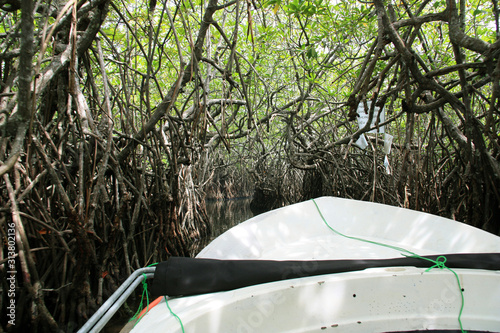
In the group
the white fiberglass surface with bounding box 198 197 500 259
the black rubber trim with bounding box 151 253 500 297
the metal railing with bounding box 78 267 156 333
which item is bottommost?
the white fiberglass surface with bounding box 198 197 500 259

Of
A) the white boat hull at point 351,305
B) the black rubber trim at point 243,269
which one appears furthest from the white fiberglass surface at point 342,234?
the black rubber trim at point 243,269

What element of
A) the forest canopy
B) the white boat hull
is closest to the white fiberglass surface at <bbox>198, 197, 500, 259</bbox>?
the white boat hull

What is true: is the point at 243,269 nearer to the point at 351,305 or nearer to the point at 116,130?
the point at 351,305

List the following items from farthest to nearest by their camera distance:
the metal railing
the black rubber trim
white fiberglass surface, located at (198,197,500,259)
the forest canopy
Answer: white fiberglass surface, located at (198,197,500,259) < the forest canopy < the black rubber trim < the metal railing

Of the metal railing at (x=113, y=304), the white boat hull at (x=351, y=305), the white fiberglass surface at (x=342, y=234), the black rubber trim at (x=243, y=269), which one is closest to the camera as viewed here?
the metal railing at (x=113, y=304)

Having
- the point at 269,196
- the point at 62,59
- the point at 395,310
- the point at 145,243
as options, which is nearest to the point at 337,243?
the point at 395,310

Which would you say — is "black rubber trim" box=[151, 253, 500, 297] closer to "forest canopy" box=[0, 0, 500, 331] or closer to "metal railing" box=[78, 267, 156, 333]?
"metal railing" box=[78, 267, 156, 333]

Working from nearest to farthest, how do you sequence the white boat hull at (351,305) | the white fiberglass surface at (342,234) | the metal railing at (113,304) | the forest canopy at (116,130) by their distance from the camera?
the metal railing at (113,304) < the white boat hull at (351,305) < the forest canopy at (116,130) < the white fiberglass surface at (342,234)

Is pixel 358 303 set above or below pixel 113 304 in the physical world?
below

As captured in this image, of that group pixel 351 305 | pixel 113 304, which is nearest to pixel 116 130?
pixel 113 304

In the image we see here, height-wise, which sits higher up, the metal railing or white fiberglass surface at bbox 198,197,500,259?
the metal railing

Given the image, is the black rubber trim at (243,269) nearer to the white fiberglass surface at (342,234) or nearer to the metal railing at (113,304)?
the metal railing at (113,304)

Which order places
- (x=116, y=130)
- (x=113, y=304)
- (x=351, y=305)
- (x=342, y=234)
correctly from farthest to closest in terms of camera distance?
(x=116, y=130) → (x=342, y=234) → (x=351, y=305) → (x=113, y=304)

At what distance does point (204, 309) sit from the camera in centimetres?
108
